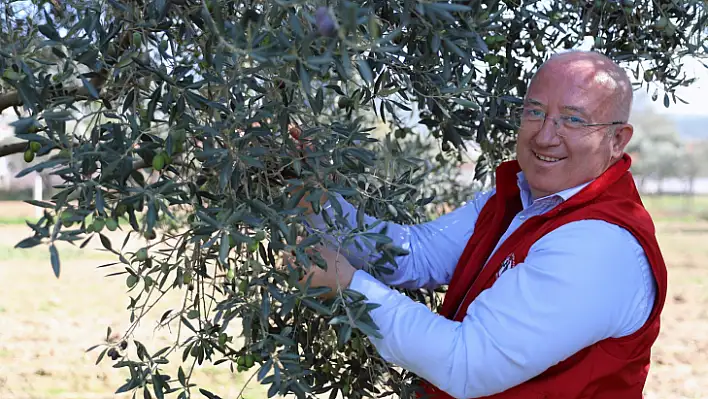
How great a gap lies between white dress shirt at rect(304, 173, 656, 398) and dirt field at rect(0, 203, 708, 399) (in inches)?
78.3

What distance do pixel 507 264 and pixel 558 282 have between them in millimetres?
244

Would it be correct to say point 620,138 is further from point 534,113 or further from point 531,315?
point 531,315

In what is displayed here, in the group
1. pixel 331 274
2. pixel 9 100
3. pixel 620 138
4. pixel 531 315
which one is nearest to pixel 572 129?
pixel 620 138

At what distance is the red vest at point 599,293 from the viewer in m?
1.83

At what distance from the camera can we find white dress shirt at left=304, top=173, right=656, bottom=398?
174 centimetres

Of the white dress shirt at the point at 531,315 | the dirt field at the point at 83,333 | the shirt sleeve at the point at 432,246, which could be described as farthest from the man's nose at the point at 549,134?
the dirt field at the point at 83,333

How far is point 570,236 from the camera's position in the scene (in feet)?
5.88

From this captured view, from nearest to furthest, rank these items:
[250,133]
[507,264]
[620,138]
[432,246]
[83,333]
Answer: [250,133] < [507,264] < [620,138] < [432,246] < [83,333]

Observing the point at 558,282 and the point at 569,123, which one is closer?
the point at 558,282

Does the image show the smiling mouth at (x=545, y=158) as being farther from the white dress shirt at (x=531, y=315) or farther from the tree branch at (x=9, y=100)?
the tree branch at (x=9, y=100)

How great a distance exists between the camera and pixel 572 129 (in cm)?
202

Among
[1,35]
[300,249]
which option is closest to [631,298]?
[300,249]

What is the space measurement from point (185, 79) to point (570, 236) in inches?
34.8

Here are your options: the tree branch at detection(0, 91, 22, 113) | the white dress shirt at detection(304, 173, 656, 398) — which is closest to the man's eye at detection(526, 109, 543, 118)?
the white dress shirt at detection(304, 173, 656, 398)
